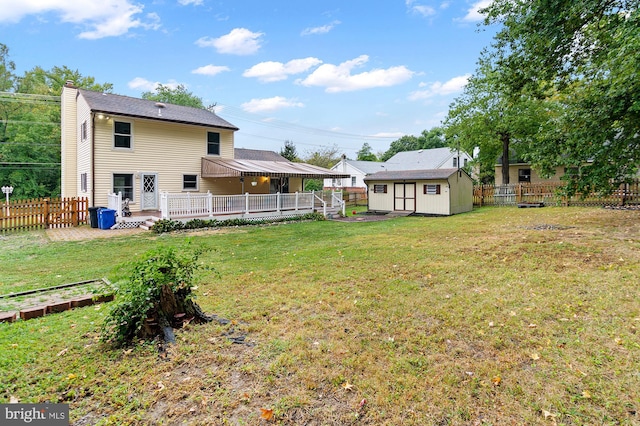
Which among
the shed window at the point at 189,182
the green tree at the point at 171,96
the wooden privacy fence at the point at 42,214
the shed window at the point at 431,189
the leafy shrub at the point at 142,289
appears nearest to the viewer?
the leafy shrub at the point at 142,289

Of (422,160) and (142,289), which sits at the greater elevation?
(422,160)

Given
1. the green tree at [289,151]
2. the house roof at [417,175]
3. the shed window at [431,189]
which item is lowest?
the shed window at [431,189]

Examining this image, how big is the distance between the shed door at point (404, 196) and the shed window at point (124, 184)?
14507 mm

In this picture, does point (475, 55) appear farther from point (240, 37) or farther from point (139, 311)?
Result: point (139, 311)

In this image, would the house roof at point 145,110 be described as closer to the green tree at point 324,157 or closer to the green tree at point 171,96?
the green tree at point 171,96

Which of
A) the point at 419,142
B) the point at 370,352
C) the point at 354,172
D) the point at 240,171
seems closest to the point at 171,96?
the point at 354,172

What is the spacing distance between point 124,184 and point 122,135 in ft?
7.61

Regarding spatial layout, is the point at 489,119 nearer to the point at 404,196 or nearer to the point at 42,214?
the point at 404,196

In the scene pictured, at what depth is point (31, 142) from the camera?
90.3ft

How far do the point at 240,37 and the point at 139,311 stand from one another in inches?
850

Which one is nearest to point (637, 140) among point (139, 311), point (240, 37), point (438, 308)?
point (438, 308)
